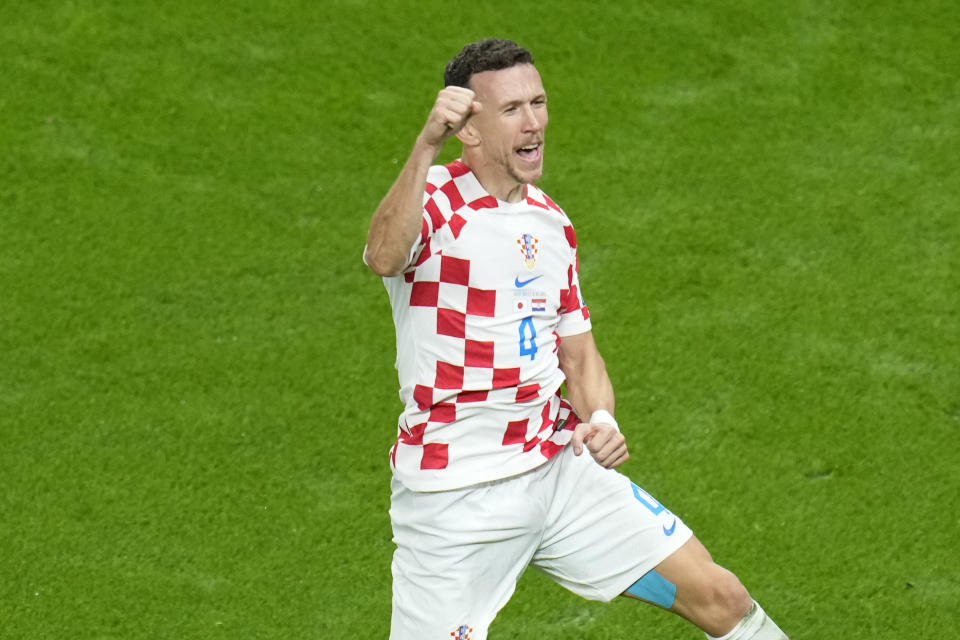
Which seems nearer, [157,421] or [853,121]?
[157,421]

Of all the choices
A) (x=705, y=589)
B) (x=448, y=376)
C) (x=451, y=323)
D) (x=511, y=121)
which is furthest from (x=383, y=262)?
(x=705, y=589)

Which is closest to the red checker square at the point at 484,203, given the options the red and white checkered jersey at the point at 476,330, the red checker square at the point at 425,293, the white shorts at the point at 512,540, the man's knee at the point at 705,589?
the red and white checkered jersey at the point at 476,330

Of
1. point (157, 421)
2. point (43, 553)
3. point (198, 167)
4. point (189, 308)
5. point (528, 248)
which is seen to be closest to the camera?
point (528, 248)

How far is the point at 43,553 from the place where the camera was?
511 cm

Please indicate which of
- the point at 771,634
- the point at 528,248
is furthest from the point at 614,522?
the point at 528,248

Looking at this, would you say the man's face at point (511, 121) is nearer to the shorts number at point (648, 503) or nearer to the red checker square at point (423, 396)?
the red checker square at point (423, 396)

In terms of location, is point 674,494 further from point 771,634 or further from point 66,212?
point 66,212

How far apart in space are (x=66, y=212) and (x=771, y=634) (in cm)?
375

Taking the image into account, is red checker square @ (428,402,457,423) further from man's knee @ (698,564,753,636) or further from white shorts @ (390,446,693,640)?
man's knee @ (698,564,753,636)

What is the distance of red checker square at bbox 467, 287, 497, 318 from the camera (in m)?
3.81

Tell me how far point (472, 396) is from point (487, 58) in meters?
0.86

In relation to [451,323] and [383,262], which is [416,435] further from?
[383,262]

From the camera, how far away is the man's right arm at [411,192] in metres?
3.43

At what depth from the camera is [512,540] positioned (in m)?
3.99
